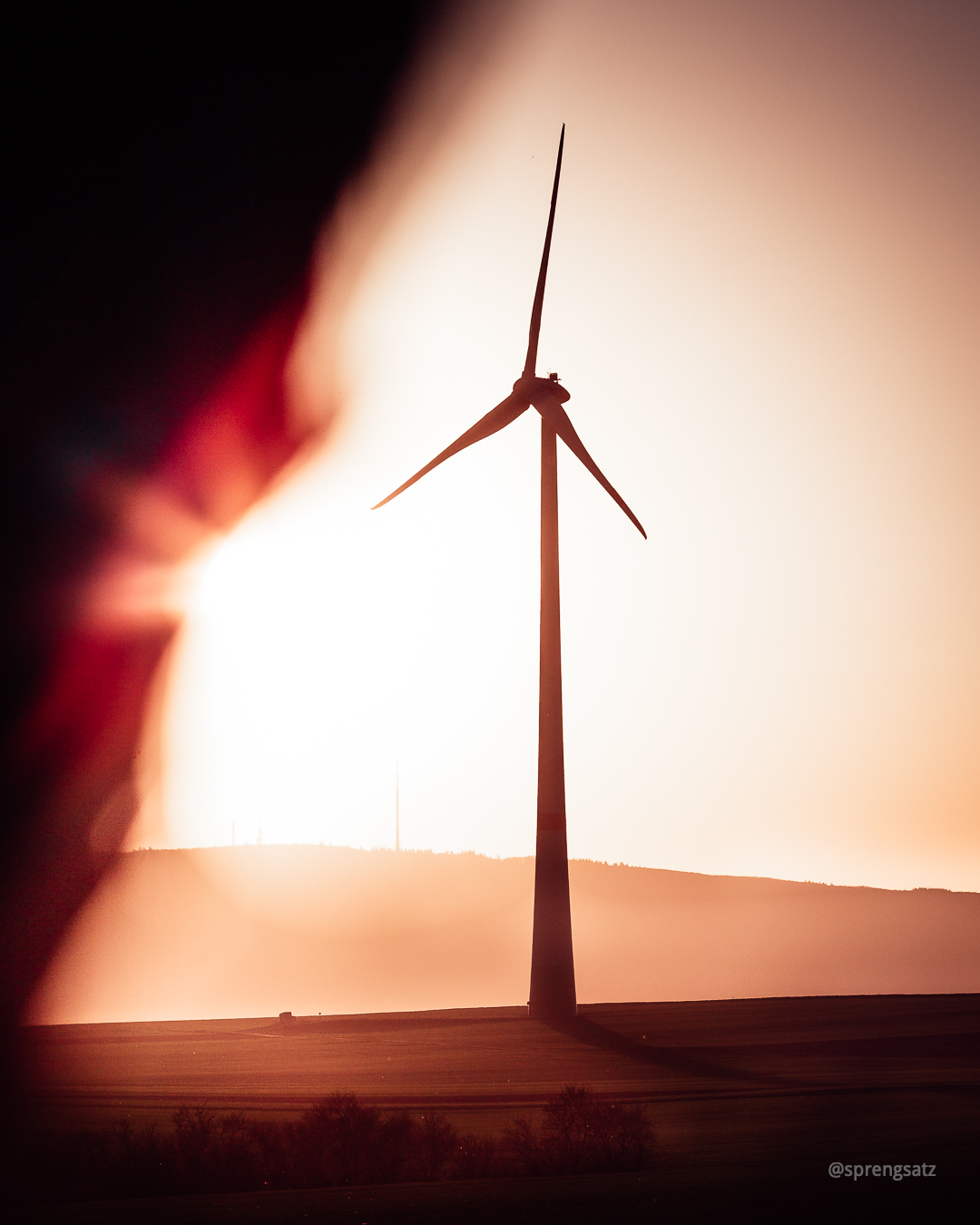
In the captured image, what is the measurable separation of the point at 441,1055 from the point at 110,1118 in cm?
1692

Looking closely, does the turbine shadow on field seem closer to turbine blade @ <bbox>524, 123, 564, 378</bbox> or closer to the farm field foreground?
the farm field foreground

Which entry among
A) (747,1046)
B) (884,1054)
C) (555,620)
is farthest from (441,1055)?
(555,620)

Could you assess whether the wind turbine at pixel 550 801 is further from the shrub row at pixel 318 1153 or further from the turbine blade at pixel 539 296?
the shrub row at pixel 318 1153

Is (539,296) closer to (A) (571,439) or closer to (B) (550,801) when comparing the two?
(A) (571,439)

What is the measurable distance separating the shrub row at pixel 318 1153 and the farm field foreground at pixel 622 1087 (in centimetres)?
129

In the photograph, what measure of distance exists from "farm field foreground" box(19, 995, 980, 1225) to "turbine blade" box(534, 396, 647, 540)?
2303 centimetres

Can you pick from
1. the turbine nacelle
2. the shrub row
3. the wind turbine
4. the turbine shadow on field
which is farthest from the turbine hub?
the shrub row

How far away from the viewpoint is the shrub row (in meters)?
23.4

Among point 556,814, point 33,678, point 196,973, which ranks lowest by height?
point 196,973

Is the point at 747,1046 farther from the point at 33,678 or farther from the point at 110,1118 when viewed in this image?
the point at 33,678

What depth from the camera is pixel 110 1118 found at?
100 ft

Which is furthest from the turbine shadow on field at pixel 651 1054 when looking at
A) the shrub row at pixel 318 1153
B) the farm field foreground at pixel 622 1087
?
the shrub row at pixel 318 1153

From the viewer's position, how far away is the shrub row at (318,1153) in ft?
76.6

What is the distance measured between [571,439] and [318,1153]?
39654 mm
